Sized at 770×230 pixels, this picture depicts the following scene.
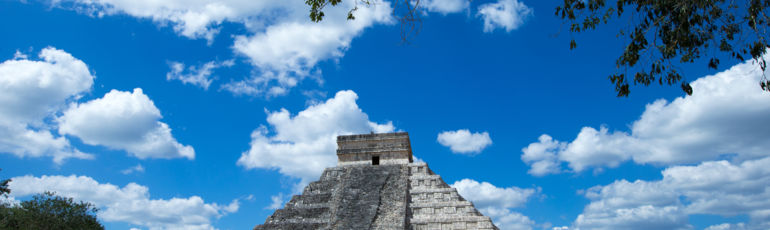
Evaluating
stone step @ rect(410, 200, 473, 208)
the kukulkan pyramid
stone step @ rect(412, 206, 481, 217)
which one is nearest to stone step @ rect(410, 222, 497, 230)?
the kukulkan pyramid

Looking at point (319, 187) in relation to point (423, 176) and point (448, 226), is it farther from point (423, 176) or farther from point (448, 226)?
point (448, 226)

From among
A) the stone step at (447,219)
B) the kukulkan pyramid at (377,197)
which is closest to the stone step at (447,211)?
the kukulkan pyramid at (377,197)

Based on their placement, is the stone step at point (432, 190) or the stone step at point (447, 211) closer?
the stone step at point (447, 211)

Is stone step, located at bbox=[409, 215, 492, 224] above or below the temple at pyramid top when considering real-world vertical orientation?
below

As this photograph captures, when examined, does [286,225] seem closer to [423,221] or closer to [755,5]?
[423,221]

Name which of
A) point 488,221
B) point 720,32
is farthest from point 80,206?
point 720,32

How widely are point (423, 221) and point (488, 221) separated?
1571 millimetres

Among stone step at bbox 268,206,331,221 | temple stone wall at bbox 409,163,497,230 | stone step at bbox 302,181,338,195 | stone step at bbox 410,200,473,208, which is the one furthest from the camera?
stone step at bbox 302,181,338,195

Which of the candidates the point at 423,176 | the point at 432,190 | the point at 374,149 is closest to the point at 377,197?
the point at 432,190

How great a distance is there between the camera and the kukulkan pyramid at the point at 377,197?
42.2 feet

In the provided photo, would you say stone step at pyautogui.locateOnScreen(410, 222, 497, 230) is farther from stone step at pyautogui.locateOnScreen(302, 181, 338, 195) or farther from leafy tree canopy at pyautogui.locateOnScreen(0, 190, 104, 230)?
leafy tree canopy at pyautogui.locateOnScreen(0, 190, 104, 230)

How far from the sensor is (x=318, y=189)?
15.2 m

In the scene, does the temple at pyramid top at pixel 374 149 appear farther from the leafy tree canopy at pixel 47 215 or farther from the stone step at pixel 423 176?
the leafy tree canopy at pixel 47 215

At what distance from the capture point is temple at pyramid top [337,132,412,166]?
1706cm
